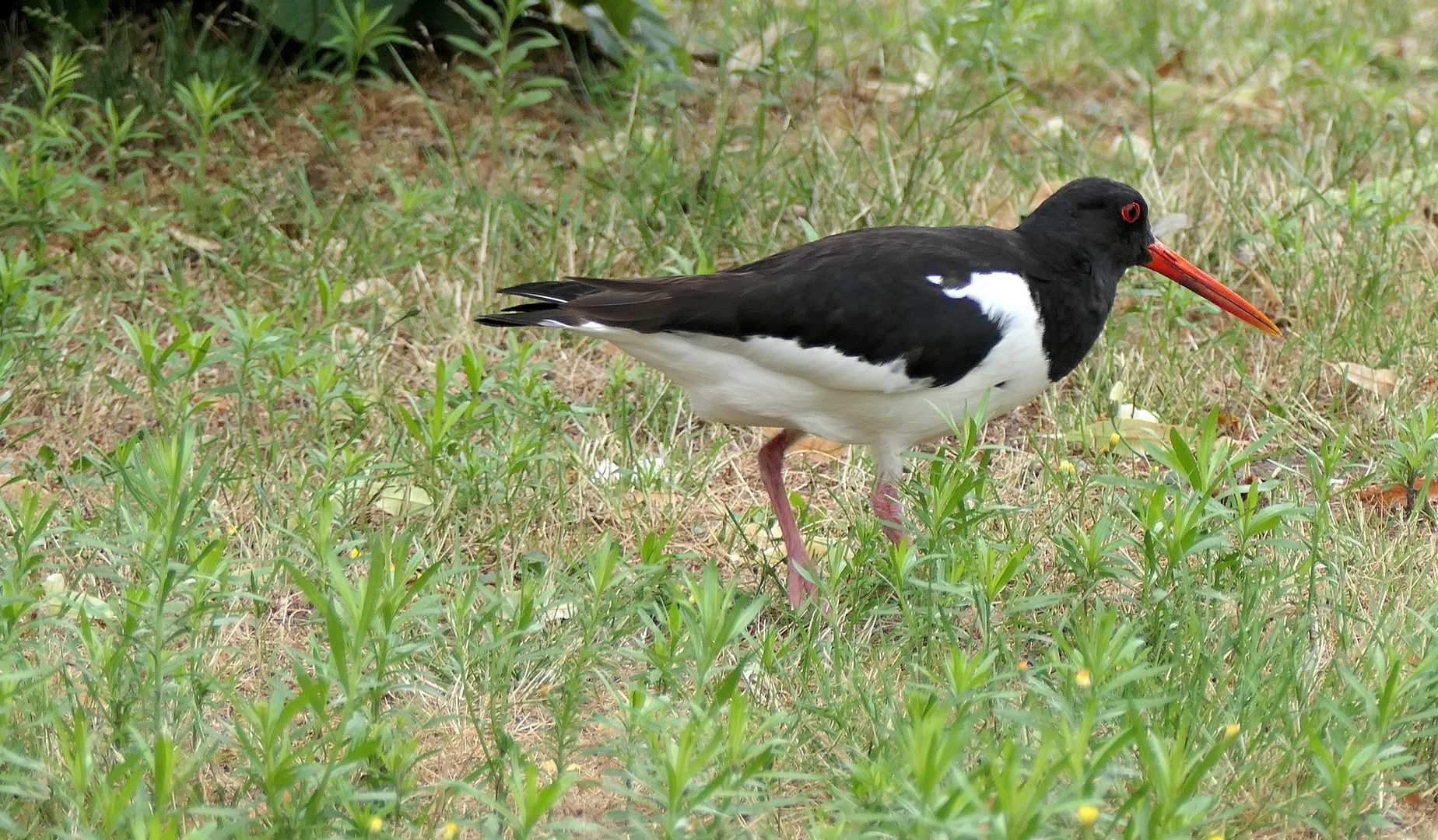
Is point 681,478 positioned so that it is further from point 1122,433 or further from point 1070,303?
point 1122,433

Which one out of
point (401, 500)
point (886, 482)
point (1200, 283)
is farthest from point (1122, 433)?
point (401, 500)

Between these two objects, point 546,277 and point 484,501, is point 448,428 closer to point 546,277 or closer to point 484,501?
point 484,501

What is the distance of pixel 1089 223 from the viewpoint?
137 inches

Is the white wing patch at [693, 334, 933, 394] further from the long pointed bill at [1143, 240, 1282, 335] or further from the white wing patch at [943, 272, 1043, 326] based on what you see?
the long pointed bill at [1143, 240, 1282, 335]

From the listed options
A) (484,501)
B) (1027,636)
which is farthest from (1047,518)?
(484,501)

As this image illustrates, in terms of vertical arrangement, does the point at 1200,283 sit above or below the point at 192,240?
above

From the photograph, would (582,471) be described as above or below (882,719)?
below

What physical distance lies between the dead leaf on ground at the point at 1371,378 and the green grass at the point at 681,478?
6cm

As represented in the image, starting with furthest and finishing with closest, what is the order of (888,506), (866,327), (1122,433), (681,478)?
(1122,433), (681,478), (888,506), (866,327)

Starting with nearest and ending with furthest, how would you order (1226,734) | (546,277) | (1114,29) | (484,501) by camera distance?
(1226,734)
(484,501)
(546,277)
(1114,29)

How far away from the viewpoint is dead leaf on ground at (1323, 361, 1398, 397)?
13.4 feet

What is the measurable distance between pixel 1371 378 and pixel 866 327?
71.4 inches

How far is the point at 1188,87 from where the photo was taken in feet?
20.0

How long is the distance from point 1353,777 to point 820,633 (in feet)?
3.70
